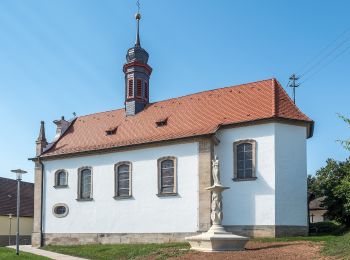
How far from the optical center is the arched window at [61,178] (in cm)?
3247

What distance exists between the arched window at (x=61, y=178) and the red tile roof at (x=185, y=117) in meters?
1.43

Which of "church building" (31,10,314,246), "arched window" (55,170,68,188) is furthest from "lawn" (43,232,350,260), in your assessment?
"arched window" (55,170,68,188)

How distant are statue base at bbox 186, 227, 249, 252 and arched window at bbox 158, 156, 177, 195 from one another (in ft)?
25.7

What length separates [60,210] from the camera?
32.2 m

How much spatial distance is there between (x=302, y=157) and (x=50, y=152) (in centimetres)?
1813

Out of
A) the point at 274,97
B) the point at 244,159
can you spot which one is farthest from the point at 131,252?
the point at 274,97

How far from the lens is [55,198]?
107ft

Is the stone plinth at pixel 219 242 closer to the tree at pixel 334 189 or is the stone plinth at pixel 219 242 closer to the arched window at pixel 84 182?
the tree at pixel 334 189

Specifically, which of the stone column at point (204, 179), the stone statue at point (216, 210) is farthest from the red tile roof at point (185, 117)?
the stone statue at point (216, 210)

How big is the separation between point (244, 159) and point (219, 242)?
7836 millimetres

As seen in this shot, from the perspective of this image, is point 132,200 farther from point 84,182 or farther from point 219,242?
point 219,242

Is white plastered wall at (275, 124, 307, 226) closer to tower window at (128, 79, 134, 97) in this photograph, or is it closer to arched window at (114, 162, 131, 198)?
arched window at (114, 162, 131, 198)

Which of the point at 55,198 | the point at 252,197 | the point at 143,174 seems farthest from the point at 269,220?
the point at 55,198

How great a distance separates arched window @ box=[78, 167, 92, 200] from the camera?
102ft
